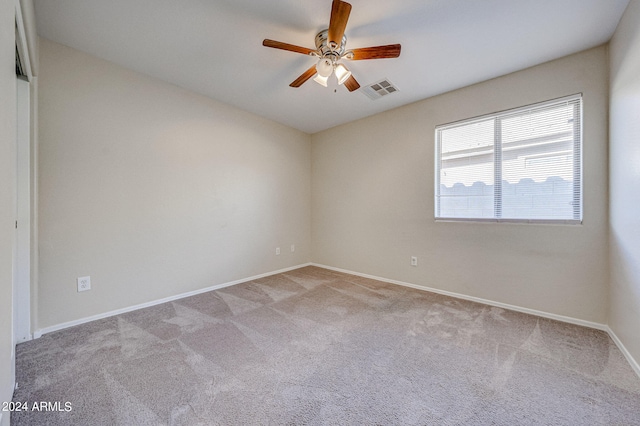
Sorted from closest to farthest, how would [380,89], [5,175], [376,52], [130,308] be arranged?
[5,175] → [376,52] → [130,308] → [380,89]

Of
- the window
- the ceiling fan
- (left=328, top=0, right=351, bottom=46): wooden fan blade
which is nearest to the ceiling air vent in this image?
the ceiling fan

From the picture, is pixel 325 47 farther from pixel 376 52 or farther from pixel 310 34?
pixel 376 52

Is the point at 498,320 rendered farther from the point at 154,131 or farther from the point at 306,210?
the point at 154,131

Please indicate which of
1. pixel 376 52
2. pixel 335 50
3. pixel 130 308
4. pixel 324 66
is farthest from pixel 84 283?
pixel 376 52

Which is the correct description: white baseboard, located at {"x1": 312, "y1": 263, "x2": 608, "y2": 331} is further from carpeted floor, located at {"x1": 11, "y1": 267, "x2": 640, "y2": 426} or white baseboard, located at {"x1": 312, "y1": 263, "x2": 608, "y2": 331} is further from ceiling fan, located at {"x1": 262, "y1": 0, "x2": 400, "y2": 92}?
ceiling fan, located at {"x1": 262, "y1": 0, "x2": 400, "y2": 92}

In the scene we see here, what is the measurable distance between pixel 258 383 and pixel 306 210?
128 inches

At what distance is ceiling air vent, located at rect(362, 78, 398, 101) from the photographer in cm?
273

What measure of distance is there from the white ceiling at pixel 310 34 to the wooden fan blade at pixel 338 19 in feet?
0.68

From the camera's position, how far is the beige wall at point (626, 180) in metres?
1.62

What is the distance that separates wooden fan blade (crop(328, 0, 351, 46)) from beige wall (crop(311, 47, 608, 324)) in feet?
6.21

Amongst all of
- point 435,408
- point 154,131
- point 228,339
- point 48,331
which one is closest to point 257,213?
point 154,131

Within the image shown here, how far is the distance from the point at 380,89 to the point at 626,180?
227cm

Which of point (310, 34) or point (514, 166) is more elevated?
point (310, 34)

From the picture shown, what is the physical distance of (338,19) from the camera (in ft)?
5.11
